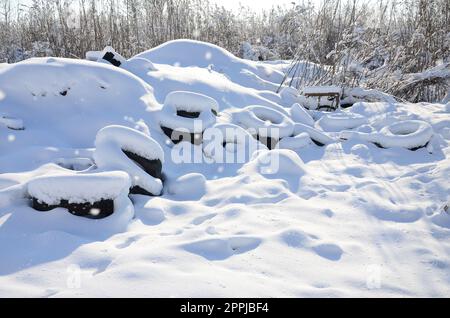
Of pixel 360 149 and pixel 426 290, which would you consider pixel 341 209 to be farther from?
pixel 360 149

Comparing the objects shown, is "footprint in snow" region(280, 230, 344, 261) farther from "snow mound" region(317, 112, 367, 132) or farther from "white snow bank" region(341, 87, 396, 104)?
"white snow bank" region(341, 87, 396, 104)

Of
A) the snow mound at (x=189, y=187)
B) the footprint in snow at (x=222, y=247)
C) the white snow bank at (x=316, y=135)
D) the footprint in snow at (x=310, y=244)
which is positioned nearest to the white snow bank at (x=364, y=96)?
the white snow bank at (x=316, y=135)

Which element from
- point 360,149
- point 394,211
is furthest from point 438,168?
point 394,211

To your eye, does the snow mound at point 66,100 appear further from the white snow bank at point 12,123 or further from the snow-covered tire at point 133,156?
the snow-covered tire at point 133,156

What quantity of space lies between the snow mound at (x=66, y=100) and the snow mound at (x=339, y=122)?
2238 mm

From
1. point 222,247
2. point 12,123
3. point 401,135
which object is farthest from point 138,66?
point 222,247

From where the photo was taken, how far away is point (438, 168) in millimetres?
3125

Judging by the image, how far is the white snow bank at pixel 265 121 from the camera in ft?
13.1

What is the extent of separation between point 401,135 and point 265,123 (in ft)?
4.75

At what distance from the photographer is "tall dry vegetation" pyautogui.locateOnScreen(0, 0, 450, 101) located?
583 cm

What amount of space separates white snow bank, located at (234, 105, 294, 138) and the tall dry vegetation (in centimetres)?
160

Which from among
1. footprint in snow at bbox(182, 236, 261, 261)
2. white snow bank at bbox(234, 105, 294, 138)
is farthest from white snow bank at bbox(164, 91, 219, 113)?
footprint in snow at bbox(182, 236, 261, 261)

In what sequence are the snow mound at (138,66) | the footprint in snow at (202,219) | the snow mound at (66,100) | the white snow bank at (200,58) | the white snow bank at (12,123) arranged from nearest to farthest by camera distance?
1. the footprint in snow at (202,219)
2. the white snow bank at (12,123)
3. the snow mound at (66,100)
4. the snow mound at (138,66)
5. the white snow bank at (200,58)

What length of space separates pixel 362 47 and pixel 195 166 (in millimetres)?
4142
